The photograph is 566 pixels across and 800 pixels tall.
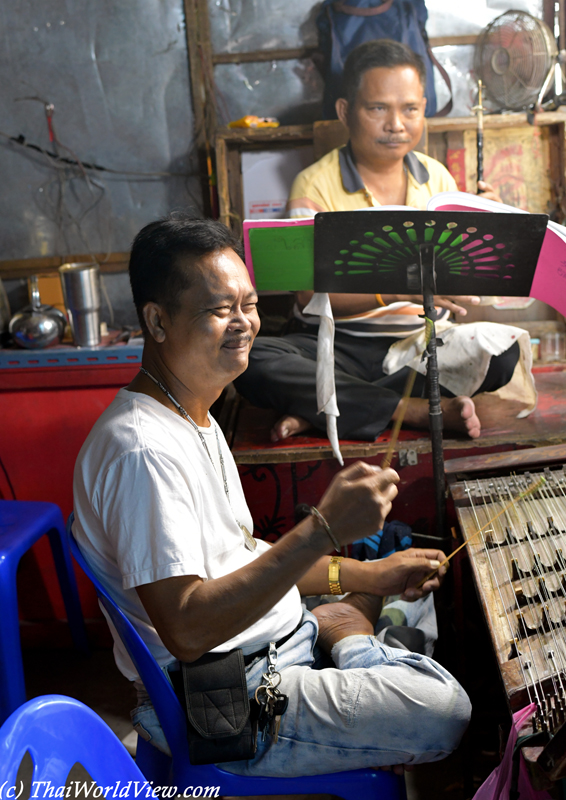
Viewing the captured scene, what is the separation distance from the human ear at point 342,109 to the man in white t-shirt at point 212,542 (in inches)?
77.7

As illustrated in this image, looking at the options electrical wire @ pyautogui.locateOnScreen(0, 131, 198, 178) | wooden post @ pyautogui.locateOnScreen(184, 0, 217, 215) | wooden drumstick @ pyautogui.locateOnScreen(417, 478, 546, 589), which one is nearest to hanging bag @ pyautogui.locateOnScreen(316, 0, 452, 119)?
wooden post @ pyautogui.locateOnScreen(184, 0, 217, 215)

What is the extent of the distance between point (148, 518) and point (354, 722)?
1.92 feet

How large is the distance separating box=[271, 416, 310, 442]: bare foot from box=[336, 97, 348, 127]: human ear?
58.9 inches

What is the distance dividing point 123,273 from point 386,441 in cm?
186

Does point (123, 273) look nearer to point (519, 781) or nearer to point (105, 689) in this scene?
point (105, 689)

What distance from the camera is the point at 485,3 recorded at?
338 cm

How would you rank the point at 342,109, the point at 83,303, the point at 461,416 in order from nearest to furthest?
the point at 461,416
the point at 83,303
the point at 342,109

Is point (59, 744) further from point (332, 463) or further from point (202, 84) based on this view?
point (202, 84)

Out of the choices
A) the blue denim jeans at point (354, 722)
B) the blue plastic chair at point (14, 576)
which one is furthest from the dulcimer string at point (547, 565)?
the blue plastic chair at point (14, 576)

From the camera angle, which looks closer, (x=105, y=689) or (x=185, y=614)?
(x=185, y=614)

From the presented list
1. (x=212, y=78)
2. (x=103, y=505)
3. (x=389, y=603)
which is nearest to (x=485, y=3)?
(x=212, y=78)

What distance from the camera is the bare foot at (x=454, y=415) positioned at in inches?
97.4

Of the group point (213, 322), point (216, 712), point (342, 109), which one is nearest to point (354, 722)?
point (216, 712)

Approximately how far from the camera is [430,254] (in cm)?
176
